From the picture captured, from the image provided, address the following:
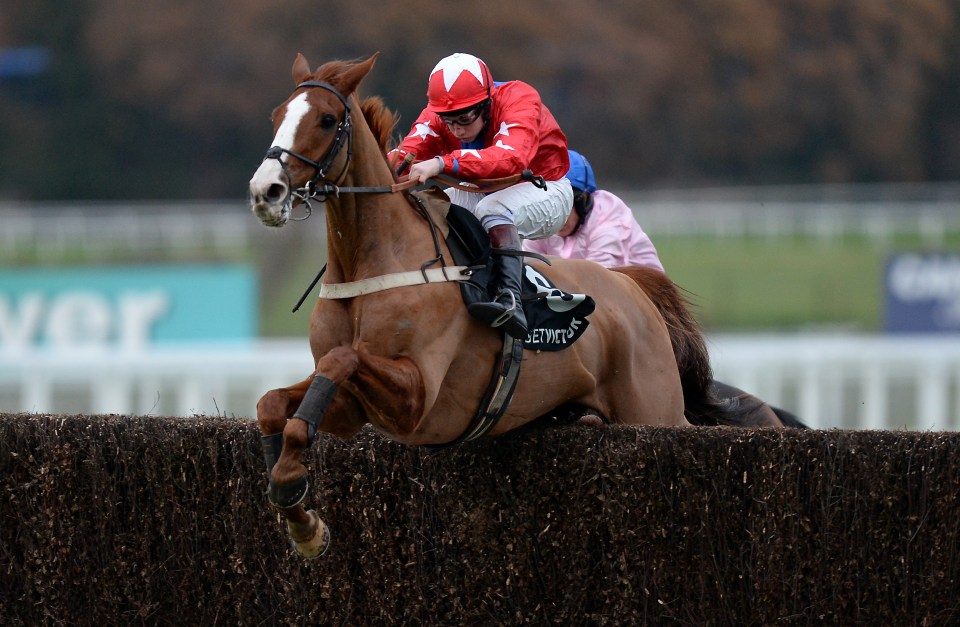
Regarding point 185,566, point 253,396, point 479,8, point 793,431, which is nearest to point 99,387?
point 253,396

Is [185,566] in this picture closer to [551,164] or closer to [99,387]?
[551,164]

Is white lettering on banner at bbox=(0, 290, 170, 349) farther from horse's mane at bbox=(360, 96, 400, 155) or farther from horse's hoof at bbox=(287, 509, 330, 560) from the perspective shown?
horse's hoof at bbox=(287, 509, 330, 560)

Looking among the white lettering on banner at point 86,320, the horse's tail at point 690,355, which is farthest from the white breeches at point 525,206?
the white lettering on banner at point 86,320

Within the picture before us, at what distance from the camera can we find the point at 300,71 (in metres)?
4.92

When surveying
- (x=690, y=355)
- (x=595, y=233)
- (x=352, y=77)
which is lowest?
(x=690, y=355)

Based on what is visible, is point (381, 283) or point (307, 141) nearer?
point (307, 141)

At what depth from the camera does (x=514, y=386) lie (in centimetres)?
527

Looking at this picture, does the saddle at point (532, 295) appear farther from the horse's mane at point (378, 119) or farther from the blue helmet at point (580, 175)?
the blue helmet at point (580, 175)

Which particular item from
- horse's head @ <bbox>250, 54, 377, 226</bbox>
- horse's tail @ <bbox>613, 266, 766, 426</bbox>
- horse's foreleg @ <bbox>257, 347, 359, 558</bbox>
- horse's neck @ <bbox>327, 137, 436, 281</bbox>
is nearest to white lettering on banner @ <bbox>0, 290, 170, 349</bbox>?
horse's tail @ <bbox>613, 266, 766, 426</bbox>

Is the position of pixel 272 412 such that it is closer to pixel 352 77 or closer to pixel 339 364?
pixel 339 364

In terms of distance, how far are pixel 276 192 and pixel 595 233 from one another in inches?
109

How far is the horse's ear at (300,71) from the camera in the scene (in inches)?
192

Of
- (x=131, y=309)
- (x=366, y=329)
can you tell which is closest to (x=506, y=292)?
(x=366, y=329)

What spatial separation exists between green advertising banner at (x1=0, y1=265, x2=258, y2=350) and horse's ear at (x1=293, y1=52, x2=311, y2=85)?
298 inches
